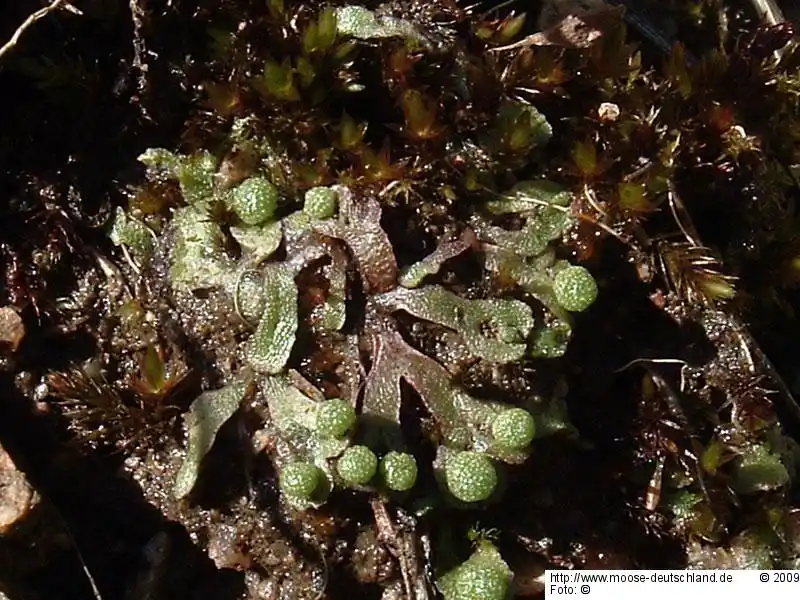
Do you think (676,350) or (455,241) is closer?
(455,241)

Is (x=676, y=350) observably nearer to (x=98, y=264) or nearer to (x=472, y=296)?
(x=472, y=296)

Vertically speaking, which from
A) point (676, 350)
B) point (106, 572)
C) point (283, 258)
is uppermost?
point (283, 258)

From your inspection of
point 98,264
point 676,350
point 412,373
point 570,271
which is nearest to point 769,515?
point 676,350

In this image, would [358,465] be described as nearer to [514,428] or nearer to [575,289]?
[514,428]

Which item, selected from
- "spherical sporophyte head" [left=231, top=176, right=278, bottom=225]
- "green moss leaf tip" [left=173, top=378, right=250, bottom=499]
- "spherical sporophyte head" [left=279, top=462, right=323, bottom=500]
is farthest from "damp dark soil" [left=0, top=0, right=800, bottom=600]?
"spherical sporophyte head" [left=231, top=176, right=278, bottom=225]

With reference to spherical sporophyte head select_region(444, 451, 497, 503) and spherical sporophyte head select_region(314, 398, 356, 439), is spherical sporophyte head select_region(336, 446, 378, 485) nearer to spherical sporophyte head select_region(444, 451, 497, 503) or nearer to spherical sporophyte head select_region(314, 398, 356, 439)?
spherical sporophyte head select_region(314, 398, 356, 439)

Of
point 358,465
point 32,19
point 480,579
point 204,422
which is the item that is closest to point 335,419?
point 358,465

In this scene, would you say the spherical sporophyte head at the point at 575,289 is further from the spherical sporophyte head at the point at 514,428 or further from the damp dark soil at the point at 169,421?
the spherical sporophyte head at the point at 514,428
